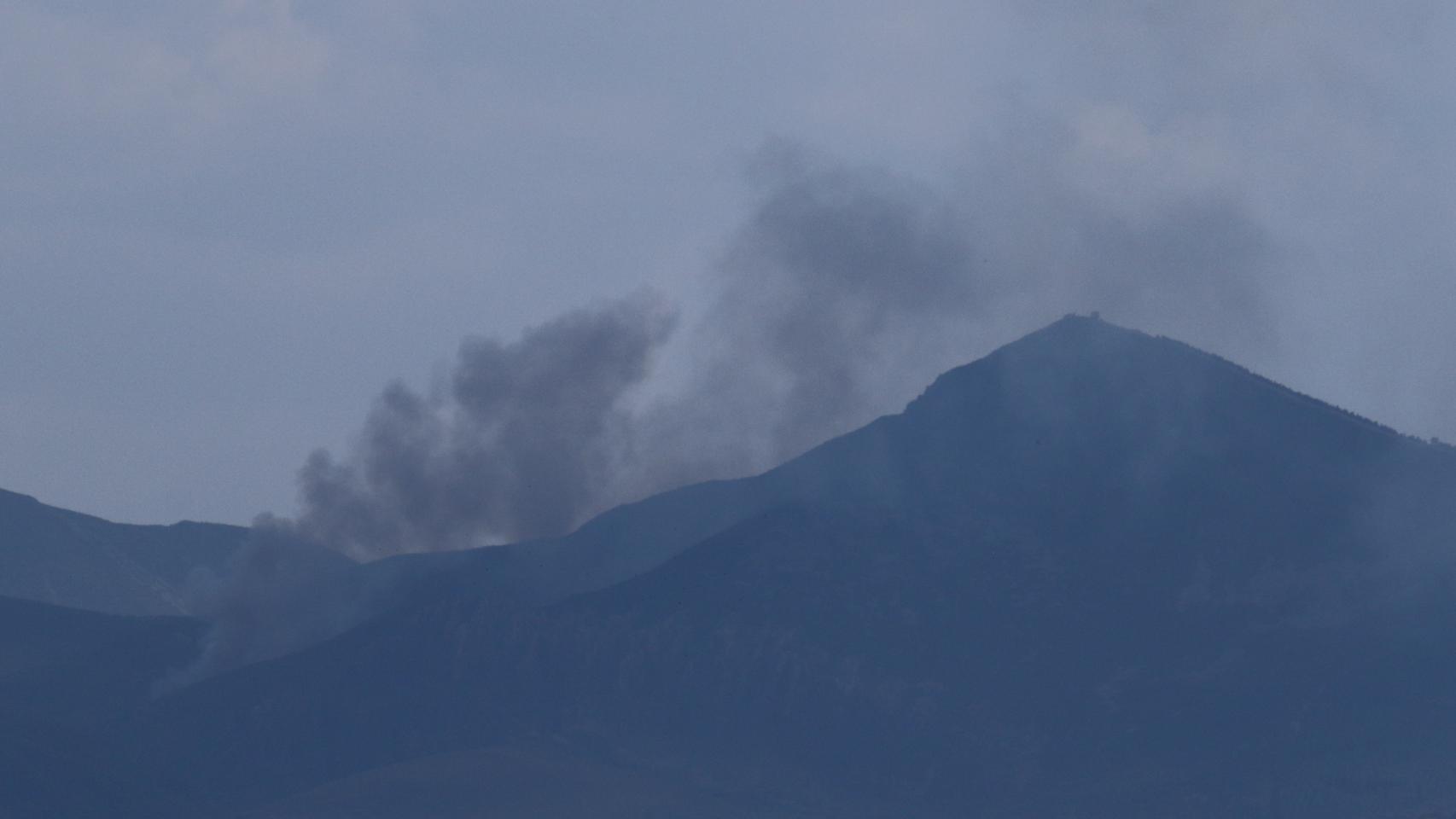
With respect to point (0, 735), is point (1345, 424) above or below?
above

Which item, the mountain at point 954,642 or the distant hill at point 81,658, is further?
the distant hill at point 81,658

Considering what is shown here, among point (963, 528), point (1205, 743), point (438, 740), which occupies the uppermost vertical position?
point (963, 528)

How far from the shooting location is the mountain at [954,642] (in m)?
140

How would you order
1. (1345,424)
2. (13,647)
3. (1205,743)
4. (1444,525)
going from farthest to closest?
(13,647)
(1345,424)
(1444,525)
(1205,743)

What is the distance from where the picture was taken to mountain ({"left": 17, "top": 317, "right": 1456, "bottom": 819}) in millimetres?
140000

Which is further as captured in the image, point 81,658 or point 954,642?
point 81,658

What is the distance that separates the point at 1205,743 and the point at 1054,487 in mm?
27979

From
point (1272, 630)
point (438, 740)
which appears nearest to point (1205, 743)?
point (1272, 630)

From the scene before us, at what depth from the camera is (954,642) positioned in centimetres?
15188

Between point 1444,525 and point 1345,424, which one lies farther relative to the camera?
point 1345,424

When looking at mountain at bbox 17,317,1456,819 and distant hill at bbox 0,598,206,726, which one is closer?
mountain at bbox 17,317,1456,819

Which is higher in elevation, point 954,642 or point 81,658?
point 81,658

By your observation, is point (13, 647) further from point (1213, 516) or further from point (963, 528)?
point (1213, 516)

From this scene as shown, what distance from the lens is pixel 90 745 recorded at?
Answer: 15338cm
